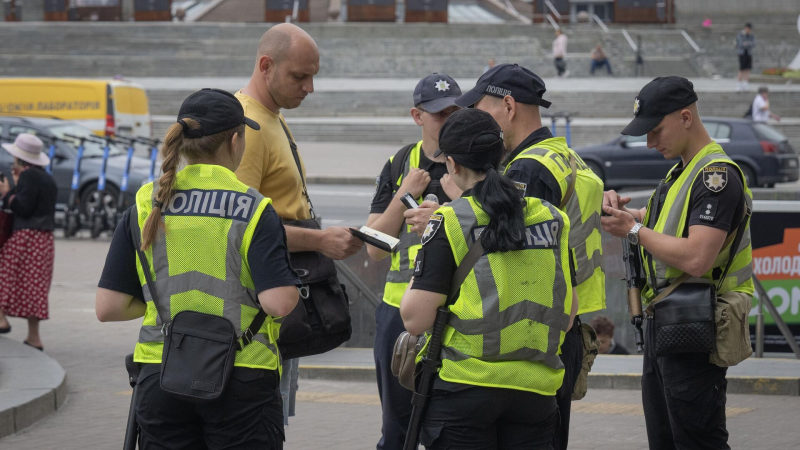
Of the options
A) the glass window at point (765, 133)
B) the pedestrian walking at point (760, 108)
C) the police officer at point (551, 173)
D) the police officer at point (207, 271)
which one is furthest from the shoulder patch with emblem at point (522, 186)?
the pedestrian walking at point (760, 108)

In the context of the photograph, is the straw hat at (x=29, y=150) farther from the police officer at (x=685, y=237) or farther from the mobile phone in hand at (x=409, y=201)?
the police officer at (x=685, y=237)

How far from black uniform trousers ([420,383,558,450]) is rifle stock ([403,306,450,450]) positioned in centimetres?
2

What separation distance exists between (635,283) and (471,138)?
4.86 ft

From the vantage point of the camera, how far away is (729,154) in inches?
912

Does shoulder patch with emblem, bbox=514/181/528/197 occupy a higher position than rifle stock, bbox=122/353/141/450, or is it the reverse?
shoulder patch with emblem, bbox=514/181/528/197

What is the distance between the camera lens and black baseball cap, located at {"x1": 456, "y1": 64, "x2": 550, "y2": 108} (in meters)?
4.87

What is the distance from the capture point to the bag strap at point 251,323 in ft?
12.8

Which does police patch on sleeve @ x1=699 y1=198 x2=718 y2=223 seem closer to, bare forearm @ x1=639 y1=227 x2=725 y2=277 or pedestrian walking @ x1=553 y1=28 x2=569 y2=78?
bare forearm @ x1=639 y1=227 x2=725 y2=277

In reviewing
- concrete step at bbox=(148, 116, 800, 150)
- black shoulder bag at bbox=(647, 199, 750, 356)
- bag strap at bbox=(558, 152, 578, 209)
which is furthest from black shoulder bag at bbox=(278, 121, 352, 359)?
concrete step at bbox=(148, 116, 800, 150)

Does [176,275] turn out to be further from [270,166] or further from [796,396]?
[796,396]

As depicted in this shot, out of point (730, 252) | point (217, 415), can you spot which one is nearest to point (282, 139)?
point (217, 415)

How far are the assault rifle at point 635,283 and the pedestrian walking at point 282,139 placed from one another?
126cm

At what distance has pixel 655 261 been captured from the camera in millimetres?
5086

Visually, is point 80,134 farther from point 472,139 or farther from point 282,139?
point 472,139
